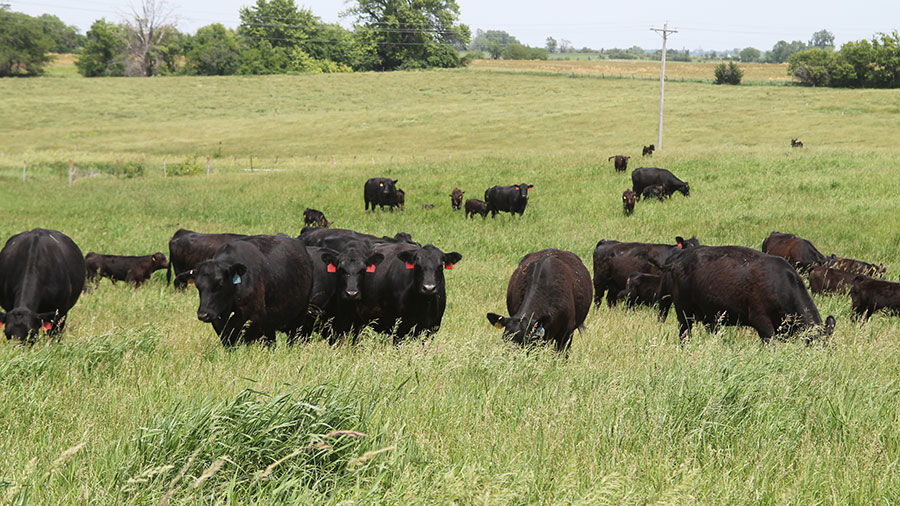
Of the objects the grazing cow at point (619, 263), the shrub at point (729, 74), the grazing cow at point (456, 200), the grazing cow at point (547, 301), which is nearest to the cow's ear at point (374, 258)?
the grazing cow at point (547, 301)

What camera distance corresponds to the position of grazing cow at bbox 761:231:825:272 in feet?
46.9

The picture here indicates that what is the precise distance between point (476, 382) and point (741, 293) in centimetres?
449

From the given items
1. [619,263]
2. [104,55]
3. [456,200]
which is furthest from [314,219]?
[104,55]

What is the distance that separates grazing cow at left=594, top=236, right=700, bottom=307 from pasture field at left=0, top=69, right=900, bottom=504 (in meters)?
1.21

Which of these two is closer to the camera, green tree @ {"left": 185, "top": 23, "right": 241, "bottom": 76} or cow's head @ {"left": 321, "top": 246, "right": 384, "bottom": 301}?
cow's head @ {"left": 321, "top": 246, "right": 384, "bottom": 301}

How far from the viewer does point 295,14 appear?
133m

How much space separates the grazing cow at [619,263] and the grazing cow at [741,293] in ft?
10.5

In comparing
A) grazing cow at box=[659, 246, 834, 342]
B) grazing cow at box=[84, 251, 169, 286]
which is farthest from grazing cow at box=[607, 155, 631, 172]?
grazing cow at box=[659, 246, 834, 342]

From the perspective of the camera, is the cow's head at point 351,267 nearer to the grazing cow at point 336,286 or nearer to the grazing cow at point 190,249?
the grazing cow at point 336,286

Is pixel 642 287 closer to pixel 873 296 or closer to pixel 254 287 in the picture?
pixel 873 296

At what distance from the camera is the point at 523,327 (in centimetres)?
766

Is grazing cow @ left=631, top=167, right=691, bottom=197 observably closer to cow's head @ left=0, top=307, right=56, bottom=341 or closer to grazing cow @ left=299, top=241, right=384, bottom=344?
grazing cow @ left=299, top=241, right=384, bottom=344

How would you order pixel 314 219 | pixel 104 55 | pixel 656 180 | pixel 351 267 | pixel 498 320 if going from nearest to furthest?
pixel 498 320 → pixel 351 267 → pixel 314 219 → pixel 656 180 → pixel 104 55

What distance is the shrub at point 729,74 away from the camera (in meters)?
88.6
